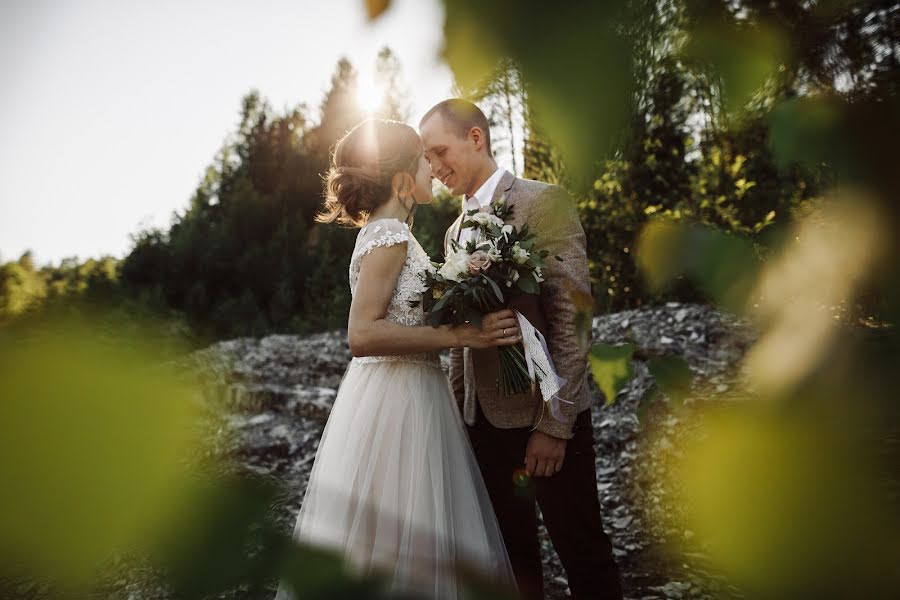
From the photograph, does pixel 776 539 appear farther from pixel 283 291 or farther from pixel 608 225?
pixel 283 291

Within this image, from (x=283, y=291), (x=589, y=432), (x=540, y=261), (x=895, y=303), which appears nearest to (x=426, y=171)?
(x=540, y=261)

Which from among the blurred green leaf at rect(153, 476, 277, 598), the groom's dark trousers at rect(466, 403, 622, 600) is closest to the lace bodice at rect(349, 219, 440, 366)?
the groom's dark trousers at rect(466, 403, 622, 600)

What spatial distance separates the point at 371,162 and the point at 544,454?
1244 millimetres

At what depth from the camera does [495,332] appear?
6.19 ft

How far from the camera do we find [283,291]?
1074 cm

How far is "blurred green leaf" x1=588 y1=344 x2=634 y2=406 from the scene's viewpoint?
53 centimetres

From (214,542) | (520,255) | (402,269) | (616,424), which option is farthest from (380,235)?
(616,424)

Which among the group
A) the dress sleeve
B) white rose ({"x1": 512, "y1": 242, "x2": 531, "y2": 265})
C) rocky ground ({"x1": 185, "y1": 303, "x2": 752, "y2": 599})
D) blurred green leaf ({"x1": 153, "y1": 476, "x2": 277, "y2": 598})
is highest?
the dress sleeve

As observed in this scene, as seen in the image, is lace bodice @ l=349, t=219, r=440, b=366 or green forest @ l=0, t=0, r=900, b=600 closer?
green forest @ l=0, t=0, r=900, b=600

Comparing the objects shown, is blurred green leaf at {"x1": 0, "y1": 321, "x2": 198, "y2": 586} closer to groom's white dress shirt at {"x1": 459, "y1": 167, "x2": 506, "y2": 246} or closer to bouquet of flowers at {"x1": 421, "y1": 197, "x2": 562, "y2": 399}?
bouquet of flowers at {"x1": 421, "y1": 197, "x2": 562, "y2": 399}

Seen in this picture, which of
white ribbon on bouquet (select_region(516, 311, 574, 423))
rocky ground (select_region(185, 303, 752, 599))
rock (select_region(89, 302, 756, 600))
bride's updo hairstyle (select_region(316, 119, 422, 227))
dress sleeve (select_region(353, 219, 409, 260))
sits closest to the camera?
rock (select_region(89, 302, 756, 600))

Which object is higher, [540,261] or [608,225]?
[608,225]

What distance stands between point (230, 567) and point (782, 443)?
0.31m

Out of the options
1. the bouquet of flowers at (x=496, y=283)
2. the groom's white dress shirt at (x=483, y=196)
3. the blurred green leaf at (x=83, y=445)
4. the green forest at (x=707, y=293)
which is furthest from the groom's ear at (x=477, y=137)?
the blurred green leaf at (x=83, y=445)
